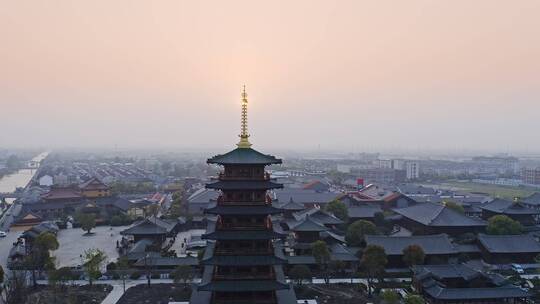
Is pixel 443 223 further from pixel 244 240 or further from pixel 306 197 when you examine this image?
pixel 244 240

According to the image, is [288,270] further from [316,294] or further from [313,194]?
[313,194]

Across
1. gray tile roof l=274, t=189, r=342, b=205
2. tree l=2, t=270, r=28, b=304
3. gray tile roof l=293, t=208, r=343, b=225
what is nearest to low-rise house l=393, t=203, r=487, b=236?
gray tile roof l=293, t=208, r=343, b=225

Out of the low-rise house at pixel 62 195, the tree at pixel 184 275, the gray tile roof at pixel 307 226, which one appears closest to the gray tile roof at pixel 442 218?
the gray tile roof at pixel 307 226

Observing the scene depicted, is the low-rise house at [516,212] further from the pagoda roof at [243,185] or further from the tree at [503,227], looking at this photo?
the pagoda roof at [243,185]

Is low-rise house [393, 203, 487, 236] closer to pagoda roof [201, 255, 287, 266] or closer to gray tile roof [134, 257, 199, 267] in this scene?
gray tile roof [134, 257, 199, 267]

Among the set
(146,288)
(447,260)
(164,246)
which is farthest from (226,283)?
(164,246)

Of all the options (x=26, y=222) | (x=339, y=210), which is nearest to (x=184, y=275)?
(x=339, y=210)

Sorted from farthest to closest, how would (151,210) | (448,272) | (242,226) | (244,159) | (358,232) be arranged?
1. (151,210)
2. (358,232)
3. (448,272)
4. (244,159)
5. (242,226)
